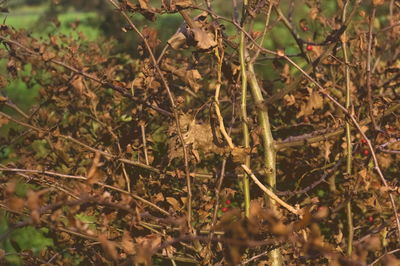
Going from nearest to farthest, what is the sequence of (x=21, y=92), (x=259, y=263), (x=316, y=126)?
(x=259, y=263) < (x=316, y=126) < (x=21, y=92)

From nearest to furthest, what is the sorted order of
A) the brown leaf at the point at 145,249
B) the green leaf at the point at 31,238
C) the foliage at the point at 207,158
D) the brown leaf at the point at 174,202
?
the brown leaf at the point at 145,249 < the foliage at the point at 207,158 < the brown leaf at the point at 174,202 < the green leaf at the point at 31,238

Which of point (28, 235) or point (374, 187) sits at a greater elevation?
point (374, 187)

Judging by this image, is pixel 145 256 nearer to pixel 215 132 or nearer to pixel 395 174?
pixel 215 132

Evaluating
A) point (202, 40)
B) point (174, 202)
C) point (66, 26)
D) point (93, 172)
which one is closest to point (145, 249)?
point (93, 172)

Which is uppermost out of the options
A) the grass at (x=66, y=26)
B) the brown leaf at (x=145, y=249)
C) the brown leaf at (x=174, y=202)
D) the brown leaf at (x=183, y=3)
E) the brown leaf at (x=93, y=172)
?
the brown leaf at (x=183, y=3)

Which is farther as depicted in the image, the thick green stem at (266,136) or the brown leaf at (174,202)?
the thick green stem at (266,136)

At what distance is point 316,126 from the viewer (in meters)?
3.29

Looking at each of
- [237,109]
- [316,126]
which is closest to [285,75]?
[316,126]

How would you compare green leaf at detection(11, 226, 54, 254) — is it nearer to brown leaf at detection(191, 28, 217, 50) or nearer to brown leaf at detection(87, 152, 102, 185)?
brown leaf at detection(191, 28, 217, 50)

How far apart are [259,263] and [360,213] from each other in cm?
155

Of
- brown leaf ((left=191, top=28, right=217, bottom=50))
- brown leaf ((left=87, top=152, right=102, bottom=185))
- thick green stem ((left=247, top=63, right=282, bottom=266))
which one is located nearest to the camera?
brown leaf ((left=87, top=152, right=102, bottom=185))

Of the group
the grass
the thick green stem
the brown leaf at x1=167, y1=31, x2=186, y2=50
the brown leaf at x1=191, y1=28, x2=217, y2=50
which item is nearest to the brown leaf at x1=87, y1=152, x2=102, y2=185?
the brown leaf at x1=191, y1=28, x2=217, y2=50

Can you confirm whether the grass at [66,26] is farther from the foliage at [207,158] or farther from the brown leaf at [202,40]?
the brown leaf at [202,40]

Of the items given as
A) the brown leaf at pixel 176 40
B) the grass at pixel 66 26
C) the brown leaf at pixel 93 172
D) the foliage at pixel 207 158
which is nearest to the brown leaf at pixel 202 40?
the foliage at pixel 207 158
